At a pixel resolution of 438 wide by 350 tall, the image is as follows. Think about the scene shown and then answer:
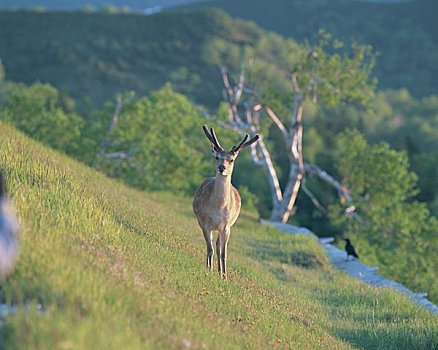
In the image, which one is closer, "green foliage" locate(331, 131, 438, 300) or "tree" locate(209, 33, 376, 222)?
"green foliage" locate(331, 131, 438, 300)

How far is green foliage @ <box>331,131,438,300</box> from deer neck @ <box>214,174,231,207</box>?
23.3 m

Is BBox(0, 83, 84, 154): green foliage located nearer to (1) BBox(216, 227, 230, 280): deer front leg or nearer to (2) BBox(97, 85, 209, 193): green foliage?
(2) BBox(97, 85, 209, 193): green foliage

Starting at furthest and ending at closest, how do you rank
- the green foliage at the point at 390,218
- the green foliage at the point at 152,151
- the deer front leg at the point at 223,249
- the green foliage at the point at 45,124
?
the green foliage at the point at 152,151 → the green foliage at the point at 45,124 → the green foliage at the point at 390,218 → the deer front leg at the point at 223,249

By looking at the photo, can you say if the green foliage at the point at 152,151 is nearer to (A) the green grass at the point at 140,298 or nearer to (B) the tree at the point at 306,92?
(B) the tree at the point at 306,92

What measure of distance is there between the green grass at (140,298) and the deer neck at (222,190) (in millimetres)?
1127

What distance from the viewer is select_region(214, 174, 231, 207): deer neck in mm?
14474

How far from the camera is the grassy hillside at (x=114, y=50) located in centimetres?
14450

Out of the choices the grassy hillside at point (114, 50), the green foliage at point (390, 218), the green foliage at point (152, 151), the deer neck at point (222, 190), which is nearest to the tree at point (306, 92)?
the green foliage at point (390, 218)

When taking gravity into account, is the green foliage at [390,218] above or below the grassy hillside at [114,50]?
below

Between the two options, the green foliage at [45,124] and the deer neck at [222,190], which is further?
the green foliage at [45,124]

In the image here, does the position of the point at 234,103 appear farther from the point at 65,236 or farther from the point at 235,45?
the point at 235,45

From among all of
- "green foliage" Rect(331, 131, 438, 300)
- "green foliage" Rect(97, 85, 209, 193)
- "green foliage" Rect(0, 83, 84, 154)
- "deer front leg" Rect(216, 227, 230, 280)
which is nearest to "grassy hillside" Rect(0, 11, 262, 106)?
"green foliage" Rect(0, 83, 84, 154)

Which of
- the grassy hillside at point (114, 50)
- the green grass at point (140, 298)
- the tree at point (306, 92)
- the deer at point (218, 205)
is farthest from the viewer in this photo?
the grassy hillside at point (114, 50)

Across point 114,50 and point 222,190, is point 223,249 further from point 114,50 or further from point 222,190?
point 114,50
